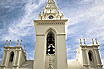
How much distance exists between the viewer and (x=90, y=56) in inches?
922

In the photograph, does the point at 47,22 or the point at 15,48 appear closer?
the point at 15,48

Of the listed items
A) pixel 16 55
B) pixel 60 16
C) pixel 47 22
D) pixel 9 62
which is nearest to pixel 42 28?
pixel 47 22

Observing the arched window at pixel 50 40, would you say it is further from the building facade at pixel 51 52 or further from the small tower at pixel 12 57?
the small tower at pixel 12 57

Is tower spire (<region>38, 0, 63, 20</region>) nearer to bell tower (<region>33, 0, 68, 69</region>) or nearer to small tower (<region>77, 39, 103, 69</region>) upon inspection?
bell tower (<region>33, 0, 68, 69</region>)

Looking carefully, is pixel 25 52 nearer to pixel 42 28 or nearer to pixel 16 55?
pixel 16 55

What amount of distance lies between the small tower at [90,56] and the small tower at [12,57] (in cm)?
1040

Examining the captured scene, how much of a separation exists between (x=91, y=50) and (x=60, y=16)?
867cm

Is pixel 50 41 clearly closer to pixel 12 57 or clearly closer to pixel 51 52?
pixel 51 52

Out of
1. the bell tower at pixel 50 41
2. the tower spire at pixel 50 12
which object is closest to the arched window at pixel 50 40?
the bell tower at pixel 50 41

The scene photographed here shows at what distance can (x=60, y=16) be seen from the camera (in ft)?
86.9

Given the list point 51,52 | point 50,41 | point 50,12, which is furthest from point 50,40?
point 50,12

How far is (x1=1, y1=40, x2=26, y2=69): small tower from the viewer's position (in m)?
21.6

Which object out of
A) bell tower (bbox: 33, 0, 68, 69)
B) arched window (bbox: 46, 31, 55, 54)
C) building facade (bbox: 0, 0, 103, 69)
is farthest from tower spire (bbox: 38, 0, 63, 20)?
arched window (bbox: 46, 31, 55, 54)

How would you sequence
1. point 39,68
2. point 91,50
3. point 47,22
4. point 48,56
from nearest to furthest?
point 39,68, point 48,56, point 91,50, point 47,22
